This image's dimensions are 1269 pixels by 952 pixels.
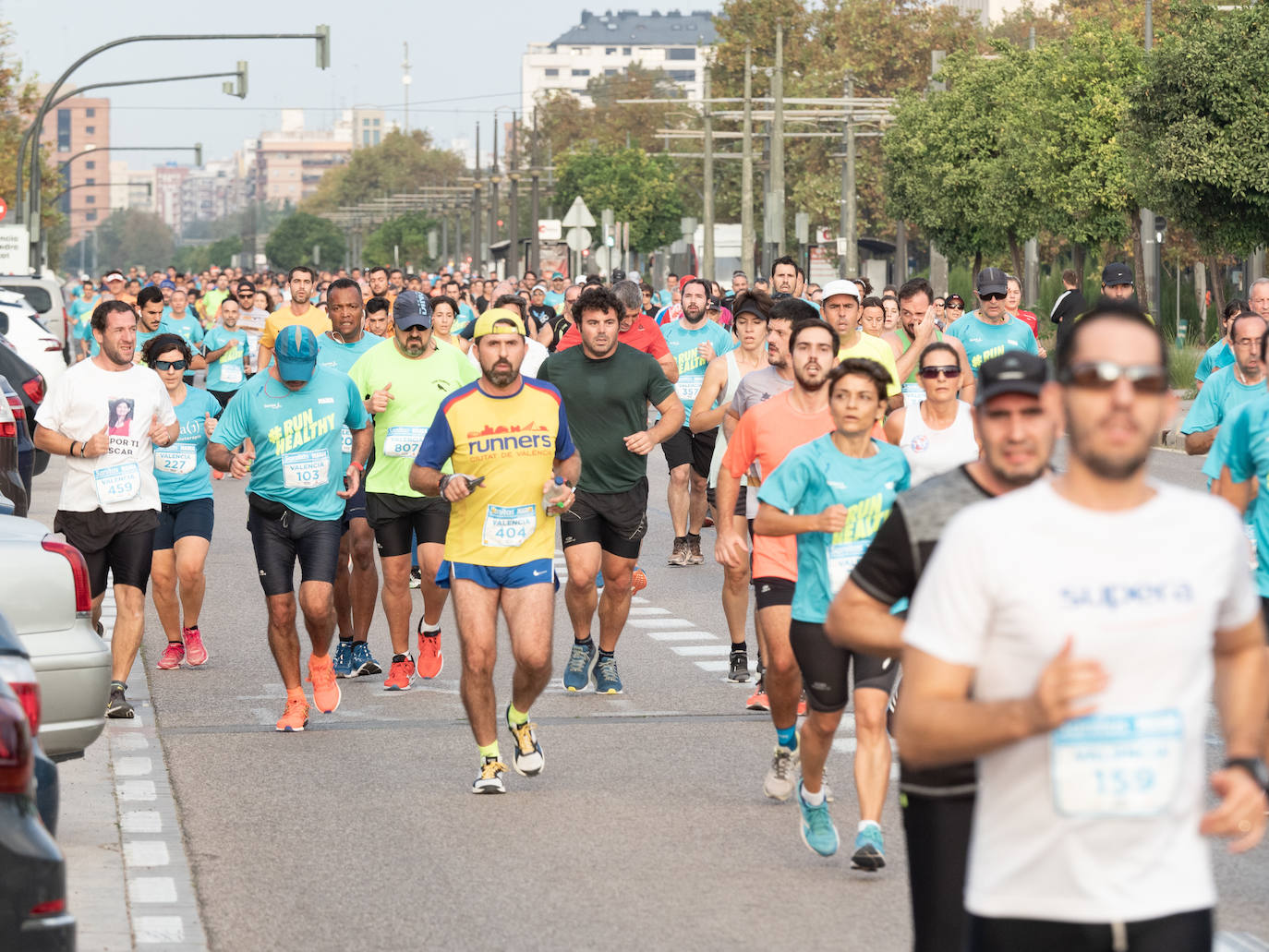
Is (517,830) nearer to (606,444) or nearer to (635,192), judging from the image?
(606,444)

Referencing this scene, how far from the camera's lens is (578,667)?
11.8m

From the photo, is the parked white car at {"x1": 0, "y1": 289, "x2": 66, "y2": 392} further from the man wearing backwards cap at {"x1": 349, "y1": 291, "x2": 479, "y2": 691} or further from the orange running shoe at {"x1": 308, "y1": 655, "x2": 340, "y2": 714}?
the orange running shoe at {"x1": 308, "y1": 655, "x2": 340, "y2": 714}

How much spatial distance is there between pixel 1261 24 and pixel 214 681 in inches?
942

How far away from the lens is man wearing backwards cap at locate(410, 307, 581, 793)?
9094 mm

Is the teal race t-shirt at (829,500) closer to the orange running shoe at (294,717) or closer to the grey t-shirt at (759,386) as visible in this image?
the grey t-shirt at (759,386)

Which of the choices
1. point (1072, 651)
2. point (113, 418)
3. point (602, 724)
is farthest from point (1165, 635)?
point (113, 418)

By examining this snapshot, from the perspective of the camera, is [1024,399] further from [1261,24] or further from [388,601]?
[1261,24]

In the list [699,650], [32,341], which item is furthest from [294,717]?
[32,341]

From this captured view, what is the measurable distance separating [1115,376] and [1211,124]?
30.1m

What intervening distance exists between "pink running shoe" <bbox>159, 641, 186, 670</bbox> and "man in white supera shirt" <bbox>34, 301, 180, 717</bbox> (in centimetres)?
118

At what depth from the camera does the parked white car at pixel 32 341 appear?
26.3 meters

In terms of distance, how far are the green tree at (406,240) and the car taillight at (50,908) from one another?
481 feet

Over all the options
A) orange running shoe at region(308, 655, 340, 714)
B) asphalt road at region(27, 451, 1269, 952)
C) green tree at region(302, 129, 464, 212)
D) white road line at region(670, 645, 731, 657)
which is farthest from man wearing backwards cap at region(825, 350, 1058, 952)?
green tree at region(302, 129, 464, 212)

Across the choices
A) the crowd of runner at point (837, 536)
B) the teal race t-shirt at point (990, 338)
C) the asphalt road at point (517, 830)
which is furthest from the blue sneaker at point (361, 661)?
the teal race t-shirt at point (990, 338)
